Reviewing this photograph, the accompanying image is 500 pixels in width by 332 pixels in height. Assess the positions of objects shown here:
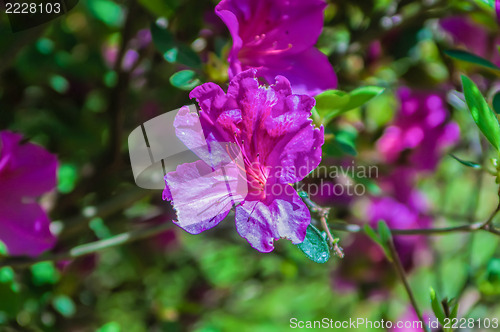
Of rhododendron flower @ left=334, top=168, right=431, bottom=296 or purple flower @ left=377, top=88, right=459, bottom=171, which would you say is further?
rhododendron flower @ left=334, top=168, right=431, bottom=296

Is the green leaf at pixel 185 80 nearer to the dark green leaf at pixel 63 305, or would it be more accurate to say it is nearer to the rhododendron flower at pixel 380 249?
the dark green leaf at pixel 63 305

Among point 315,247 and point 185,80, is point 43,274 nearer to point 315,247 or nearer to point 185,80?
point 185,80

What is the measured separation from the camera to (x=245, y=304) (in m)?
1.75

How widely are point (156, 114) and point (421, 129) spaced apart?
1.81 feet

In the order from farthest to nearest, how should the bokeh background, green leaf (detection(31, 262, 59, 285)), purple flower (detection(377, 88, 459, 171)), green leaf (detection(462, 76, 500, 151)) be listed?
purple flower (detection(377, 88, 459, 171)) → green leaf (detection(31, 262, 59, 285)) → the bokeh background → green leaf (detection(462, 76, 500, 151))

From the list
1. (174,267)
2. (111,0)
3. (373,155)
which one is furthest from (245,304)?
(111,0)

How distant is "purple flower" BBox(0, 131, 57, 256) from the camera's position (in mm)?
713

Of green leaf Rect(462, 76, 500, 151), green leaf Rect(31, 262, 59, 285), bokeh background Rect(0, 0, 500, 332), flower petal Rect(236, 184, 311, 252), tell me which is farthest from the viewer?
green leaf Rect(31, 262, 59, 285)

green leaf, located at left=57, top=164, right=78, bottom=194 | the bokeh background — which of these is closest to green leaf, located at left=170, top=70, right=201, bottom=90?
the bokeh background

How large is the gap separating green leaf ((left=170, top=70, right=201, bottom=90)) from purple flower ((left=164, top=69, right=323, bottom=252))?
120 millimetres

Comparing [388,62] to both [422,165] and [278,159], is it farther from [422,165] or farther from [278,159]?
[278,159]

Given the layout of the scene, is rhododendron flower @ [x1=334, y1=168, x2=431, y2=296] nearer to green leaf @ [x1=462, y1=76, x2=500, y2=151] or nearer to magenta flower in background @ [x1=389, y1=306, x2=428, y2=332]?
magenta flower in background @ [x1=389, y1=306, x2=428, y2=332]

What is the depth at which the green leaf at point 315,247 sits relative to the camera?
527 millimetres

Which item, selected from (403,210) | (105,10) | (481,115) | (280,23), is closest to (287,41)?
(280,23)
